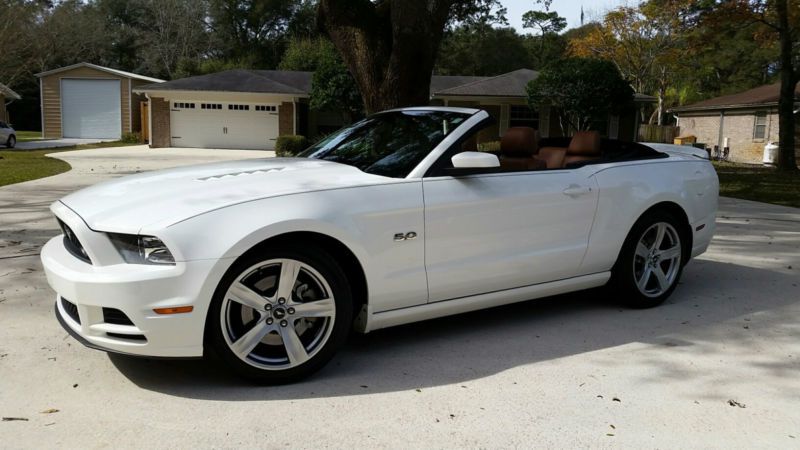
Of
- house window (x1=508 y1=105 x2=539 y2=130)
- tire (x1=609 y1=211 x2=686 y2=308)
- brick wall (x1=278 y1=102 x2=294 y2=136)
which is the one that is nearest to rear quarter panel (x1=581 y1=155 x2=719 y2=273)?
tire (x1=609 y1=211 x2=686 y2=308)

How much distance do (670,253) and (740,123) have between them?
29.3 meters

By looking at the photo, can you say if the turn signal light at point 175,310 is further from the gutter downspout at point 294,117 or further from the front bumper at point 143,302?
the gutter downspout at point 294,117

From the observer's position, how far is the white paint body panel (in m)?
3.35

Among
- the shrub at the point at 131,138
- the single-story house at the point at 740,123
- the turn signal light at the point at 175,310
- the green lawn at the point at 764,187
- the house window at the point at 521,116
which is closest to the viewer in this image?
the turn signal light at the point at 175,310

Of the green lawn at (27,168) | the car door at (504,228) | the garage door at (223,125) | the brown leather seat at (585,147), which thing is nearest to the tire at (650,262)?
the car door at (504,228)

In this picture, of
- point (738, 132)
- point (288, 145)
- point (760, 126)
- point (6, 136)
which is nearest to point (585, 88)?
point (760, 126)

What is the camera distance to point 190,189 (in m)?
3.77

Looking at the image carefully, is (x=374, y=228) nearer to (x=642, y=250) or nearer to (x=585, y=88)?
(x=642, y=250)

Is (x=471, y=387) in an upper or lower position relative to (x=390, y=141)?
lower

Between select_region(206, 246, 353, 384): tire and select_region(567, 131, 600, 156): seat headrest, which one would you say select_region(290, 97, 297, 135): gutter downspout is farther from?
select_region(206, 246, 353, 384): tire

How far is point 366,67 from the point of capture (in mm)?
9344

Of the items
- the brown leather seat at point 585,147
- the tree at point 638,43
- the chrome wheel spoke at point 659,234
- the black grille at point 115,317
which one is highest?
the tree at point 638,43

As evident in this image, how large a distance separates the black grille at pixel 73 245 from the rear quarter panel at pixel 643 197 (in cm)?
329

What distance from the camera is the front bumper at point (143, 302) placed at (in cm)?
328
